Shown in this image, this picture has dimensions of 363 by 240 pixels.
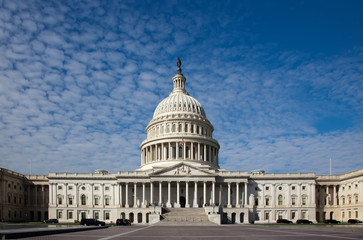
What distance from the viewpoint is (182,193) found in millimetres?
100438

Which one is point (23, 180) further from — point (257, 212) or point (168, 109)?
point (257, 212)

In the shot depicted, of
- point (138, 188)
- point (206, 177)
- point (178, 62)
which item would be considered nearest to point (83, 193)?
point (138, 188)

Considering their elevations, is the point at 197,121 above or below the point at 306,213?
above

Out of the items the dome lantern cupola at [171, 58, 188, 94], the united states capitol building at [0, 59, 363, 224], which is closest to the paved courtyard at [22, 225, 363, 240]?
the united states capitol building at [0, 59, 363, 224]

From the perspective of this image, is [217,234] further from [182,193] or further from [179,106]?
[179,106]

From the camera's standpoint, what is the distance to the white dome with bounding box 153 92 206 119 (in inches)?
4614

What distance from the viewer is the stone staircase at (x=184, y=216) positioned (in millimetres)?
72969

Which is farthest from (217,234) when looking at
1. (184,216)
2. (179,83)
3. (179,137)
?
(179,83)

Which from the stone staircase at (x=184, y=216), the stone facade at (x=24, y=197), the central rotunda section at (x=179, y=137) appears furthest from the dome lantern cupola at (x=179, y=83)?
the stone facade at (x=24, y=197)

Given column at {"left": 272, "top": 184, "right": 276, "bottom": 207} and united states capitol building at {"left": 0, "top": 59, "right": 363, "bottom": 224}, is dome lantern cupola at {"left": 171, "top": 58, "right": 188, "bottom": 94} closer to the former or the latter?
united states capitol building at {"left": 0, "top": 59, "right": 363, "bottom": 224}

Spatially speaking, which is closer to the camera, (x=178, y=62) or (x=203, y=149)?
(x=203, y=149)

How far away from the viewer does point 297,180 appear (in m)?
100

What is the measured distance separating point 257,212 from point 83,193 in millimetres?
53299

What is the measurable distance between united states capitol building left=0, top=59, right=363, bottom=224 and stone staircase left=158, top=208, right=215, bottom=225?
762 centimetres
